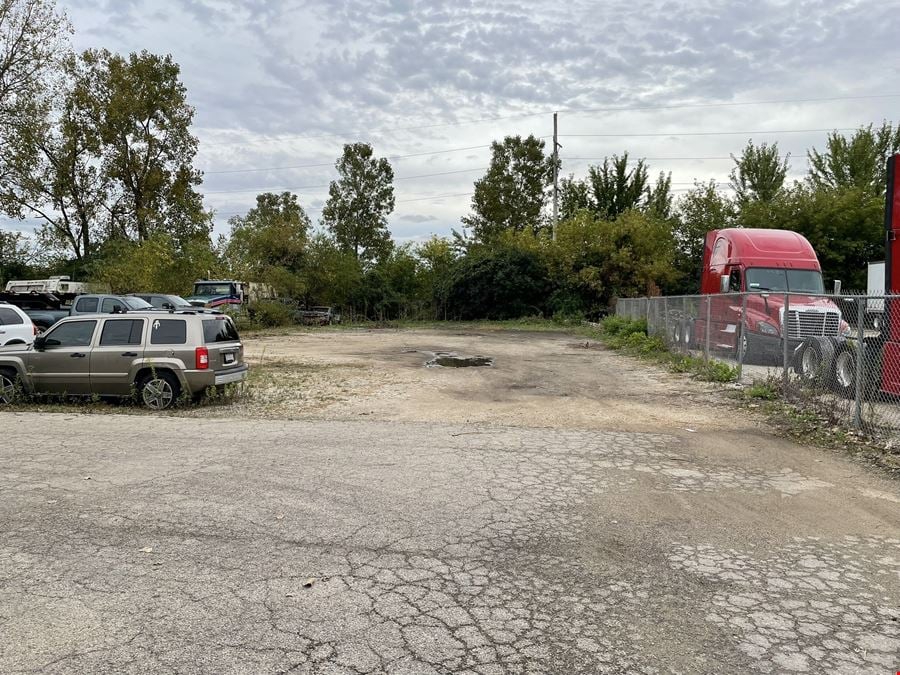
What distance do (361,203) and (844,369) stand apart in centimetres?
4383

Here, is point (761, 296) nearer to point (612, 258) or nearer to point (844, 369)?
point (844, 369)

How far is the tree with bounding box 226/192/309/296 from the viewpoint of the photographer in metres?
35.1

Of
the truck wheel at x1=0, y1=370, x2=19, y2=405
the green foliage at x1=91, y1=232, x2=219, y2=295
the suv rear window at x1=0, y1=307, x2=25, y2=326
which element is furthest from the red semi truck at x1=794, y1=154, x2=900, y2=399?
the green foliage at x1=91, y1=232, x2=219, y2=295

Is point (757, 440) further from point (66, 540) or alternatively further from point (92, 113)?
point (92, 113)

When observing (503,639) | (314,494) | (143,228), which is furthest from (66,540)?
(143,228)

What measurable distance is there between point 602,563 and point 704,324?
40.9 ft

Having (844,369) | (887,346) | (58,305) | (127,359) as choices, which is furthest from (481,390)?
(58,305)

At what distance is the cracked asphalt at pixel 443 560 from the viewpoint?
10.6ft

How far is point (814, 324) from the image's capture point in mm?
12172

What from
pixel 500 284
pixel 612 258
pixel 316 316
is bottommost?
pixel 316 316

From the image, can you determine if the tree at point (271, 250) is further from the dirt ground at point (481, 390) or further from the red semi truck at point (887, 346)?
the red semi truck at point (887, 346)

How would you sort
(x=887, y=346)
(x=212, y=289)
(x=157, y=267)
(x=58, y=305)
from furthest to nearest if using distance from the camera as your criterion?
(x=212, y=289) < (x=157, y=267) < (x=58, y=305) < (x=887, y=346)

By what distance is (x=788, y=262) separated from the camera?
15930 millimetres

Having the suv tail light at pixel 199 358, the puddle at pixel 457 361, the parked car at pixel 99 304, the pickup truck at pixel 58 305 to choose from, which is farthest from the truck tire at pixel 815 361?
the parked car at pixel 99 304
